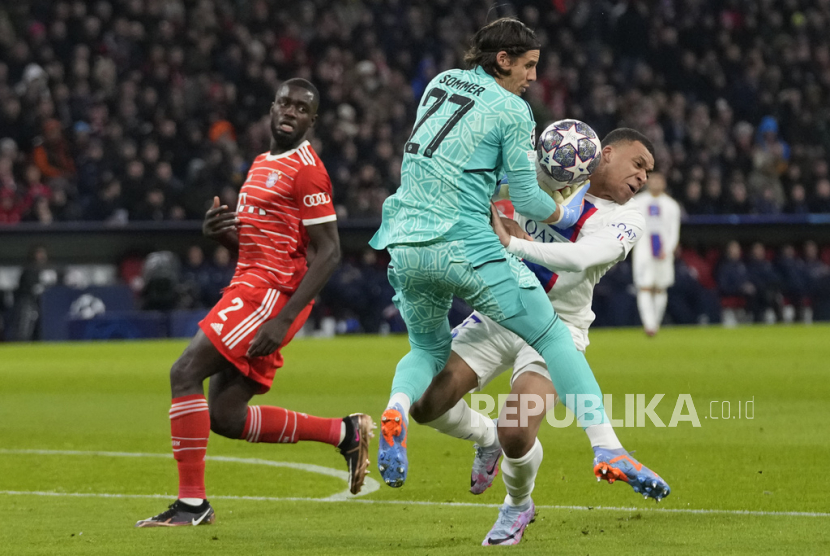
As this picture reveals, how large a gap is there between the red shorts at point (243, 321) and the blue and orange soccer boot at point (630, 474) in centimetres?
179

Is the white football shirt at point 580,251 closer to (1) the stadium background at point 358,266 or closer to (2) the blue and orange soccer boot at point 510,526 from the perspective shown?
(2) the blue and orange soccer boot at point 510,526

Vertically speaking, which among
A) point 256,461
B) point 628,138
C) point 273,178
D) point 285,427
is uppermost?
point 628,138

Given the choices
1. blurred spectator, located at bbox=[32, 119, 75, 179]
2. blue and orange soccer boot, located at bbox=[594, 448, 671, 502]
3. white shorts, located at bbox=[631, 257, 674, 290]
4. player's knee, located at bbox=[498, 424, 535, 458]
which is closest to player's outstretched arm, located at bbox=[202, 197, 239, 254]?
player's knee, located at bbox=[498, 424, 535, 458]

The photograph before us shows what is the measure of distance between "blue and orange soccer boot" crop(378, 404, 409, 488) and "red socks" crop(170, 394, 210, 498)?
1239mm

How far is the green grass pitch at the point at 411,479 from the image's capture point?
5.25 m

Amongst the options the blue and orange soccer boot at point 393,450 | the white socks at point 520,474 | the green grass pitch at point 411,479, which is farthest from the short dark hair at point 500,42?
the green grass pitch at point 411,479

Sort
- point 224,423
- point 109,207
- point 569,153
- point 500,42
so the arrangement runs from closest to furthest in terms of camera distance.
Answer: point 500,42 < point 569,153 < point 224,423 < point 109,207

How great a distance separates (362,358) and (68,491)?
8198mm

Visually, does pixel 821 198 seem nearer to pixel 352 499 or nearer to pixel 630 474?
pixel 352 499

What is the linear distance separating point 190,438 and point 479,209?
1751 mm

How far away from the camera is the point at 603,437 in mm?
4805

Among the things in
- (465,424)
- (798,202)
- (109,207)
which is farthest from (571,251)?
(798,202)

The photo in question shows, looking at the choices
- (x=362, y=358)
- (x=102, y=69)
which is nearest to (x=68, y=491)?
(x=362, y=358)

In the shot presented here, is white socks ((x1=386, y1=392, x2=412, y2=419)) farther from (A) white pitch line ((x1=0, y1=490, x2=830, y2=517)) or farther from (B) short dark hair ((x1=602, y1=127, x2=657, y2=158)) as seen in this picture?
(B) short dark hair ((x1=602, y1=127, x2=657, y2=158))
